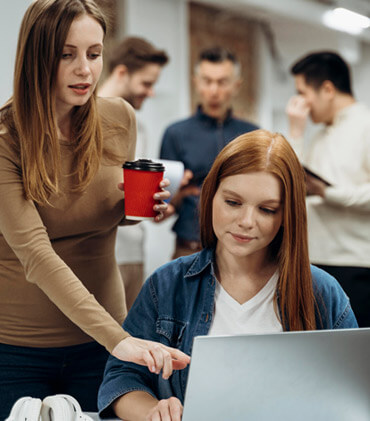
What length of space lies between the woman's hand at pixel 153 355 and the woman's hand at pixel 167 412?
5 cm

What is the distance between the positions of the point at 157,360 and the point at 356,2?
10.6ft

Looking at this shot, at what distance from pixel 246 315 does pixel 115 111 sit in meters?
0.63

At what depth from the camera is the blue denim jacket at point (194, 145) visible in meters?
3.05

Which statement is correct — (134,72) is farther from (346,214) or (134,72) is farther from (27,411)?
(27,411)

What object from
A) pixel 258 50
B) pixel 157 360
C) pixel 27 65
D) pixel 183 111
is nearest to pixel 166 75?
pixel 183 111

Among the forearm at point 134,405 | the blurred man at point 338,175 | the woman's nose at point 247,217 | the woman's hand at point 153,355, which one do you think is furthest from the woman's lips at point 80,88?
the blurred man at point 338,175

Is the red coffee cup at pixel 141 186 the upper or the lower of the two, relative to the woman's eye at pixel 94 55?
lower

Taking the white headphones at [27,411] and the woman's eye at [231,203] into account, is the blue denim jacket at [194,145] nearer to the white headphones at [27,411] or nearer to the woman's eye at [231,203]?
the woman's eye at [231,203]

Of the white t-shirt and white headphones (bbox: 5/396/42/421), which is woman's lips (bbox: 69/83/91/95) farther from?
white headphones (bbox: 5/396/42/421)

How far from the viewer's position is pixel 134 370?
1.30 m

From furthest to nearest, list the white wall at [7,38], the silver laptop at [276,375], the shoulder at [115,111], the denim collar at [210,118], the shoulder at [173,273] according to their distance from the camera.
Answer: the denim collar at [210,118]
the white wall at [7,38]
the shoulder at [115,111]
the shoulder at [173,273]
the silver laptop at [276,375]

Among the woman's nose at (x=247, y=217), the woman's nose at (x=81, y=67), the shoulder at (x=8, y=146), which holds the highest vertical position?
the woman's nose at (x=81, y=67)

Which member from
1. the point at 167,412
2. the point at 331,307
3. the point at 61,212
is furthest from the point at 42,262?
the point at 331,307

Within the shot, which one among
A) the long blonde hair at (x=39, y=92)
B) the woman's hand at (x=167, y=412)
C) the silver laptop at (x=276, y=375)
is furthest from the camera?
the long blonde hair at (x=39, y=92)
